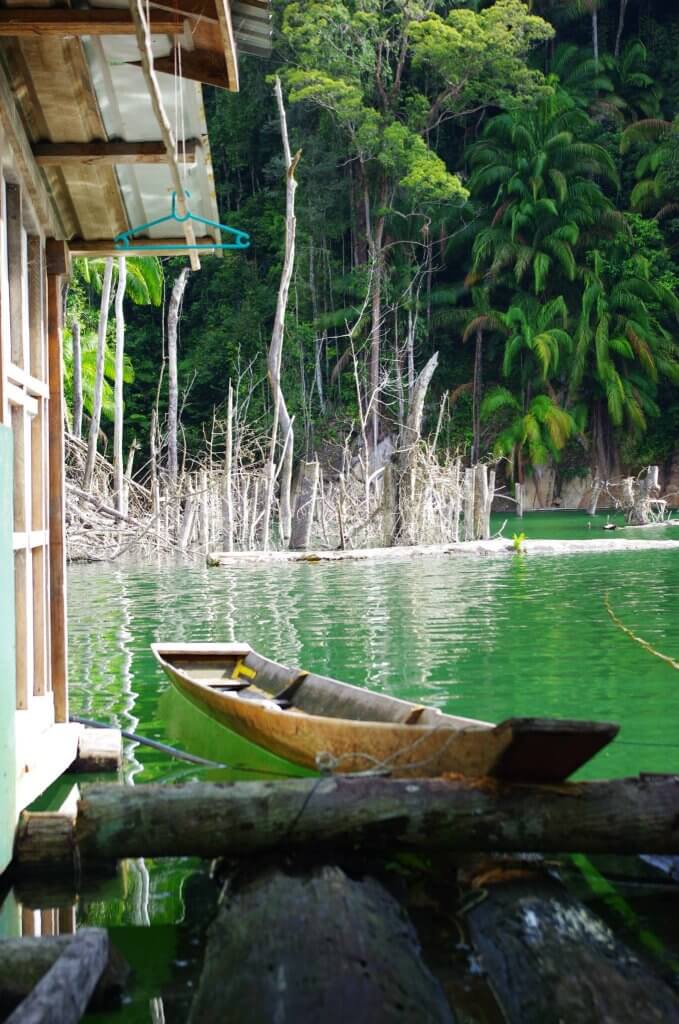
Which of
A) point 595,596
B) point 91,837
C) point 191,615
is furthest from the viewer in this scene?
point 595,596

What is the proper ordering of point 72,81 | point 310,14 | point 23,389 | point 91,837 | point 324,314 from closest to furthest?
point 91,837 → point 72,81 → point 23,389 → point 310,14 → point 324,314

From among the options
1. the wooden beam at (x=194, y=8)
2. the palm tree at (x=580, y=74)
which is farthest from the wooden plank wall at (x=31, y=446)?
the palm tree at (x=580, y=74)

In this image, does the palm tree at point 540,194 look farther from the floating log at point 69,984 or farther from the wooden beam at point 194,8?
the floating log at point 69,984

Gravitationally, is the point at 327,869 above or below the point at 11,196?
below

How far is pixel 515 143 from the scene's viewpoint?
104 ft

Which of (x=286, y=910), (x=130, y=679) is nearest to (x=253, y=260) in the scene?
(x=130, y=679)

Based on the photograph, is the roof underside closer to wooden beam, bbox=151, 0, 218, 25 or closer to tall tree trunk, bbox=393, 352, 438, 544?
wooden beam, bbox=151, 0, 218, 25

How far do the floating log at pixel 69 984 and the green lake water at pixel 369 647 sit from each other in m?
0.20

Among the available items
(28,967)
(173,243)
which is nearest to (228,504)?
(173,243)

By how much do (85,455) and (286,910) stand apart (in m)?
14.0

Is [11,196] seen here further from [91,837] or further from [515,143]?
[515,143]

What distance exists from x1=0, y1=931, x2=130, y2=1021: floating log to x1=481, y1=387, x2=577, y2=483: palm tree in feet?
89.4

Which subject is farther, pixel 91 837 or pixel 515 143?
Answer: pixel 515 143

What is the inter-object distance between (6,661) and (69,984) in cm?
138
